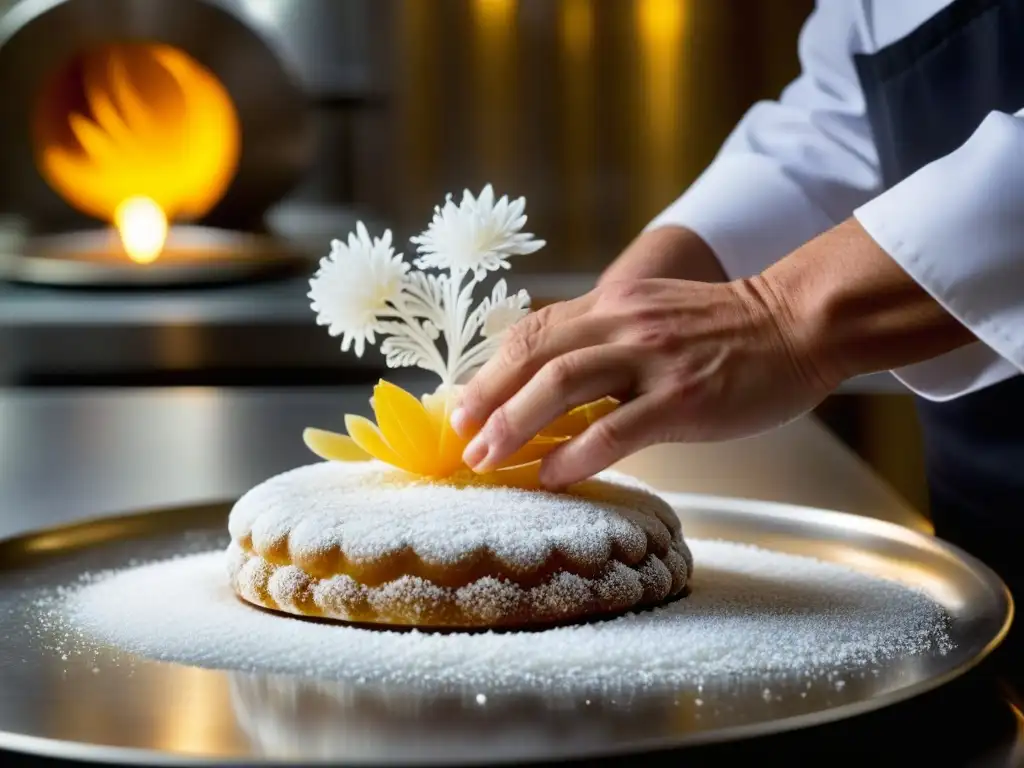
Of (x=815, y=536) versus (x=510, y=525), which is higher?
(x=510, y=525)

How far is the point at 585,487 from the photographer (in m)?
0.98

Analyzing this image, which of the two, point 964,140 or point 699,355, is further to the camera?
point 964,140

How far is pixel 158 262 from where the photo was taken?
260 centimetres

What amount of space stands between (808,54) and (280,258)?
1292 millimetres

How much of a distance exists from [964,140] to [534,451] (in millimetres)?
642

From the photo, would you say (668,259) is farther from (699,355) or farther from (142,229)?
(142,229)

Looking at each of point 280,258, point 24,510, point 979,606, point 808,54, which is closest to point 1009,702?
point 979,606

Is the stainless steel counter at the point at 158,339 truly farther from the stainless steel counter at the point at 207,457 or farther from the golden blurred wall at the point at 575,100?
the golden blurred wall at the point at 575,100

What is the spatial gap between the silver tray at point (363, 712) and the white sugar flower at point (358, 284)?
280 millimetres

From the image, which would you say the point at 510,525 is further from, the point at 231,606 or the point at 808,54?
the point at 808,54

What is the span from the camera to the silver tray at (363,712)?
58 centimetres

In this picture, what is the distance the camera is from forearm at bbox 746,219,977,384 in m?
0.91

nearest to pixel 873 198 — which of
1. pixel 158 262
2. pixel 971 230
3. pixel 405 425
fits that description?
pixel 971 230

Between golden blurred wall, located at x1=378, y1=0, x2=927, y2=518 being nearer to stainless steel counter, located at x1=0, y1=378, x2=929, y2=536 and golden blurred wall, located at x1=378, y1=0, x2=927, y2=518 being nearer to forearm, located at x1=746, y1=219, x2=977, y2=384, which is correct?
stainless steel counter, located at x1=0, y1=378, x2=929, y2=536
